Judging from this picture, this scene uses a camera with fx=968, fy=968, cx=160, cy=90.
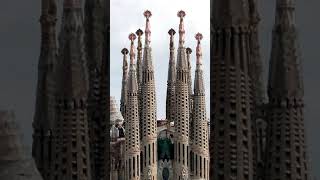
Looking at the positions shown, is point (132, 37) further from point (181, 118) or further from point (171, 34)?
point (181, 118)

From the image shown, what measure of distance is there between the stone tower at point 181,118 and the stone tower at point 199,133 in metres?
0.71

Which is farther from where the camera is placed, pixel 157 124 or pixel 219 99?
pixel 157 124

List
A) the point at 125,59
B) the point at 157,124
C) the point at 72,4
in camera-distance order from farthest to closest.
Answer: the point at 157,124 → the point at 125,59 → the point at 72,4

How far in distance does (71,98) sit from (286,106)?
5926mm

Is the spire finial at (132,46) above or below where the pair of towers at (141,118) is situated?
above

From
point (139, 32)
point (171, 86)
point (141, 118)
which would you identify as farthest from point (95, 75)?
point (171, 86)

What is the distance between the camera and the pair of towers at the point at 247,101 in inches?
1040

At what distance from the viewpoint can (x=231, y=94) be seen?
87.4 ft

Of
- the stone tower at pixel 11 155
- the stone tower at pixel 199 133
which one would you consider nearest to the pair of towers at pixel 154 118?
the stone tower at pixel 199 133

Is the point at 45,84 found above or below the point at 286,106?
above

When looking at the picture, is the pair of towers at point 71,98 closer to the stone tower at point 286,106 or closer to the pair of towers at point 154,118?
the stone tower at point 286,106

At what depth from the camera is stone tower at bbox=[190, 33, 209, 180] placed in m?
75.1

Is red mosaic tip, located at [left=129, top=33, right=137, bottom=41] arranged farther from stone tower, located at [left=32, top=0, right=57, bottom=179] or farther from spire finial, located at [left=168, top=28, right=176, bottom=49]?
stone tower, located at [left=32, top=0, right=57, bottom=179]

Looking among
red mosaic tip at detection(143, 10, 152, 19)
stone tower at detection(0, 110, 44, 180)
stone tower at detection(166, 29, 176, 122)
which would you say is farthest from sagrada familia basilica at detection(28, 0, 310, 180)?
stone tower at detection(166, 29, 176, 122)
